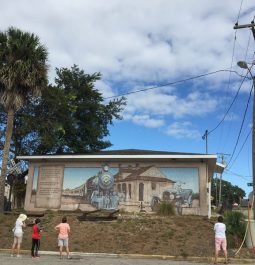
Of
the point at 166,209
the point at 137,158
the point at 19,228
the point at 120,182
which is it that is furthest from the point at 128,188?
the point at 19,228

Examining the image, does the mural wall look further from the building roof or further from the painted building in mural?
the building roof

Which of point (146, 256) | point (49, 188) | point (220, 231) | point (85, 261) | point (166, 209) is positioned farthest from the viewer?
point (49, 188)

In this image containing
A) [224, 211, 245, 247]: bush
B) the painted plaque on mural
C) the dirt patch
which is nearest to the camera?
the dirt patch

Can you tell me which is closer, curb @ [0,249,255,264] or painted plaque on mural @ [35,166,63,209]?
curb @ [0,249,255,264]

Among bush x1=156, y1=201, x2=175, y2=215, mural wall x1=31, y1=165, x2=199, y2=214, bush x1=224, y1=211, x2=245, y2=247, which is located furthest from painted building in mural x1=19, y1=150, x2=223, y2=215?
bush x1=224, y1=211, x2=245, y2=247

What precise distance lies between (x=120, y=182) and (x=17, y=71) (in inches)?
335

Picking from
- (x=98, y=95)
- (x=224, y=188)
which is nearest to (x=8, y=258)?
(x=98, y=95)

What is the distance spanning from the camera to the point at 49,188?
2619 centimetres

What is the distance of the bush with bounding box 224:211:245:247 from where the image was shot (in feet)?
60.7

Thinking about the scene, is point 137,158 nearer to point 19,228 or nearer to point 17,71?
point 17,71

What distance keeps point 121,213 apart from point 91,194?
2.51 meters

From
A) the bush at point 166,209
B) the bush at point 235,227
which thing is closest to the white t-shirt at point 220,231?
the bush at point 235,227

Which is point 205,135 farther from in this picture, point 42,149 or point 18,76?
point 18,76

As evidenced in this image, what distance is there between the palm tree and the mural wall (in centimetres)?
409
